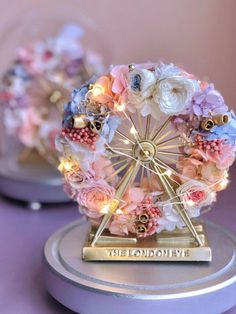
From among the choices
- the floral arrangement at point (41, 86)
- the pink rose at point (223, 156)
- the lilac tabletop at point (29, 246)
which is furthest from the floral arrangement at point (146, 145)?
the floral arrangement at point (41, 86)

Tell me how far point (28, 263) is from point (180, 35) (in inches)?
26.6

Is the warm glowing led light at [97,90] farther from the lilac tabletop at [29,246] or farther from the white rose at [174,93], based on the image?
the lilac tabletop at [29,246]

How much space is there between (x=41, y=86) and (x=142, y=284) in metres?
0.71

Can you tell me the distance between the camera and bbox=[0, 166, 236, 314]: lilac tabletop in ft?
2.62

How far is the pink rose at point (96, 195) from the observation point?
30.4 inches

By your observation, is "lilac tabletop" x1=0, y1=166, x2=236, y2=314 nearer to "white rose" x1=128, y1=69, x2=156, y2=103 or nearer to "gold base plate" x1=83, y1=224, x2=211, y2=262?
"gold base plate" x1=83, y1=224, x2=211, y2=262

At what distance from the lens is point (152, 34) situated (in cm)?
137

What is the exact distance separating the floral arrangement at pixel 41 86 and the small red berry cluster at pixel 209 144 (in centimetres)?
59

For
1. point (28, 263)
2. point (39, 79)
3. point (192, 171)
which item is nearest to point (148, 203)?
point (192, 171)

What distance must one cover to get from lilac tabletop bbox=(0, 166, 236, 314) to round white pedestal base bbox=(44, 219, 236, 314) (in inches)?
1.9

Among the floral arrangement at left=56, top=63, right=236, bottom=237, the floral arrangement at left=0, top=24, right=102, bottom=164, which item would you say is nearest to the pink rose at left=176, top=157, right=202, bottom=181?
the floral arrangement at left=56, top=63, right=236, bottom=237

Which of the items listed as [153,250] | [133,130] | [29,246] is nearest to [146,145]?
[133,130]

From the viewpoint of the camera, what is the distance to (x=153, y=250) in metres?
0.77

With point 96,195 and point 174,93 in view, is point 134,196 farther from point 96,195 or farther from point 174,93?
point 174,93
